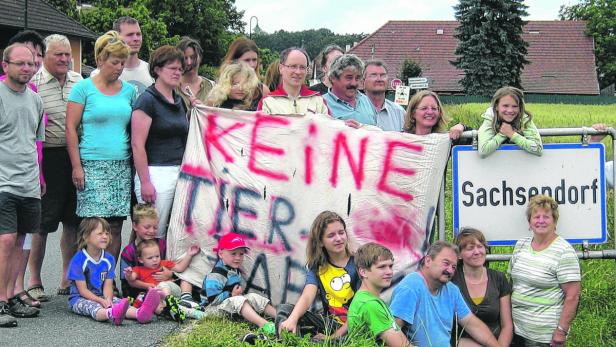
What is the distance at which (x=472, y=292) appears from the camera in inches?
257

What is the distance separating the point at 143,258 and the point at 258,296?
0.96 meters

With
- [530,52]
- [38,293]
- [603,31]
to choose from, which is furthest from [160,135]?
[603,31]

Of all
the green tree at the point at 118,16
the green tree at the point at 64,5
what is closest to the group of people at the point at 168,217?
the green tree at the point at 64,5

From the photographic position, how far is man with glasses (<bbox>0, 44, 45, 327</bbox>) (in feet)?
21.7

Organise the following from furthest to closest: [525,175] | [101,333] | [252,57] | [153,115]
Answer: [252,57], [153,115], [525,175], [101,333]

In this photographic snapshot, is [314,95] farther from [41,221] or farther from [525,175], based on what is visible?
[41,221]

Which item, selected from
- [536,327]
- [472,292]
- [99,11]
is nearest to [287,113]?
[472,292]

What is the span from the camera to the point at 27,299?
23.2 feet

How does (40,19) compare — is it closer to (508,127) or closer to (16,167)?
(16,167)

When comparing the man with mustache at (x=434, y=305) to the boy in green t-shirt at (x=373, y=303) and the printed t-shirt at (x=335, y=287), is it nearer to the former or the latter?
the boy in green t-shirt at (x=373, y=303)

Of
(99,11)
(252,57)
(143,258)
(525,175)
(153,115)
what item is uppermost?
(99,11)

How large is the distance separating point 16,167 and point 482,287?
3.33 m

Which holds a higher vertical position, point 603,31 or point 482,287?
point 603,31

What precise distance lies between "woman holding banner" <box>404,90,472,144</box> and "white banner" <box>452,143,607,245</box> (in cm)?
40
